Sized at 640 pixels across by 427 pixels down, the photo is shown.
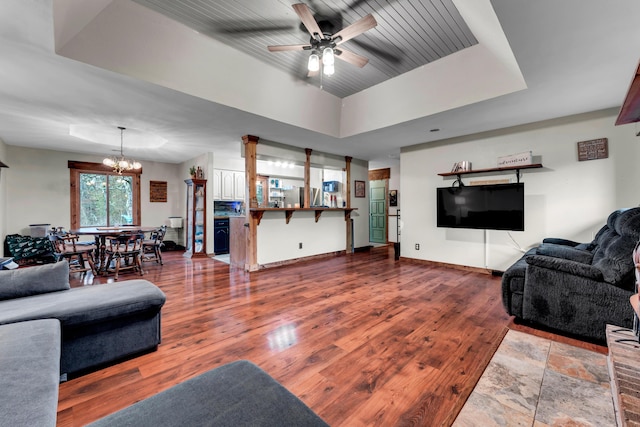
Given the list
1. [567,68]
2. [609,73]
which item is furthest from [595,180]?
[567,68]

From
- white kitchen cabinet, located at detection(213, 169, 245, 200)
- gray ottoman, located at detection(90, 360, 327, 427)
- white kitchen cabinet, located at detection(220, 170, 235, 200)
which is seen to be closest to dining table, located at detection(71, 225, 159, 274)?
white kitchen cabinet, located at detection(213, 169, 245, 200)

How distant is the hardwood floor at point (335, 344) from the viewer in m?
1.53

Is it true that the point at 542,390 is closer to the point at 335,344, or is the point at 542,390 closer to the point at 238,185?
the point at 335,344

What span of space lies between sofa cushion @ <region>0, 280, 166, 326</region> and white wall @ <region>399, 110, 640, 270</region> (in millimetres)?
4649

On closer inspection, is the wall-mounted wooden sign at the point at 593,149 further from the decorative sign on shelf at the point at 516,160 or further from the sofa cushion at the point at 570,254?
the sofa cushion at the point at 570,254

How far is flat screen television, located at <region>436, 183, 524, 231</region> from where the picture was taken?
158 inches

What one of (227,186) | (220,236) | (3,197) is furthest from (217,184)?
(3,197)

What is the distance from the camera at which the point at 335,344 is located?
2160 mm

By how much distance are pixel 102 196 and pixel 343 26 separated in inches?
277

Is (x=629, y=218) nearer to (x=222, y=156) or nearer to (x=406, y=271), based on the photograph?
(x=406, y=271)

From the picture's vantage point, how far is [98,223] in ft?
21.7

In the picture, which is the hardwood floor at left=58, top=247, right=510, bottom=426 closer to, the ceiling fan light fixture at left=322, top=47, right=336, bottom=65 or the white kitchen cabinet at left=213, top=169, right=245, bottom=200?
the ceiling fan light fixture at left=322, top=47, right=336, bottom=65

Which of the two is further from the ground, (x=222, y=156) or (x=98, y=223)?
(x=222, y=156)

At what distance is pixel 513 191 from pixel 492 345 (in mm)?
2828
